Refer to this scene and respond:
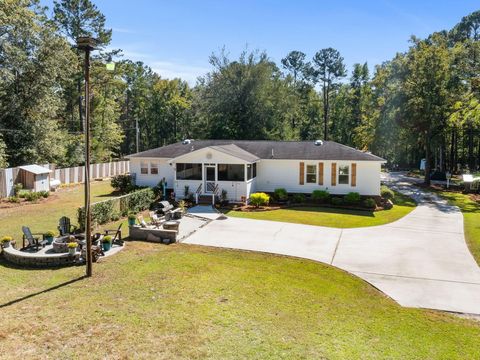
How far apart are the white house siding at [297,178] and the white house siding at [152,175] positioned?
236 inches

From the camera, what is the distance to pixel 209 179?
23.0m

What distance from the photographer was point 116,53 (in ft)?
149

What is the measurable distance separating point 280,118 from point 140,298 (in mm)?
38648

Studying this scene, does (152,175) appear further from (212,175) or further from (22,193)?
(22,193)

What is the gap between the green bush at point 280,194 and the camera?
23.3m

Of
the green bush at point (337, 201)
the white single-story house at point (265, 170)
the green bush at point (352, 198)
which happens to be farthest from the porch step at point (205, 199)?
the green bush at point (352, 198)

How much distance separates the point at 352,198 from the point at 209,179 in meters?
8.69

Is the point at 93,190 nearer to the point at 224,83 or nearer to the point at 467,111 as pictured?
the point at 224,83

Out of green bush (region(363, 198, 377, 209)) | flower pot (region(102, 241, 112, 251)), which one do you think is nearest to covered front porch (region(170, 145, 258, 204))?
green bush (region(363, 198, 377, 209))

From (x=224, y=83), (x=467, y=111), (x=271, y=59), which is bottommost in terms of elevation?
(x=467, y=111)

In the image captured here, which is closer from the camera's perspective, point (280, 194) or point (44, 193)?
point (280, 194)

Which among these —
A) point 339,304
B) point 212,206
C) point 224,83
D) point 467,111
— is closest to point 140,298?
point 339,304

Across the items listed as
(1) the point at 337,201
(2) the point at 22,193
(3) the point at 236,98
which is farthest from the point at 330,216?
(3) the point at 236,98

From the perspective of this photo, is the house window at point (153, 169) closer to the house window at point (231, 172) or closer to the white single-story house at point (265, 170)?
the white single-story house at point (265, 170)
